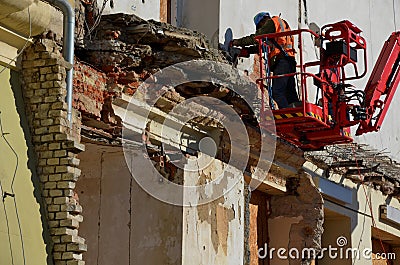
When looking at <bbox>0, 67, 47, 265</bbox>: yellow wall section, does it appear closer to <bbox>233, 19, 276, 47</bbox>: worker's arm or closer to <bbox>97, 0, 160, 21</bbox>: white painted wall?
<bbox>97, 0, 160, 21</bbox>: white painted wall

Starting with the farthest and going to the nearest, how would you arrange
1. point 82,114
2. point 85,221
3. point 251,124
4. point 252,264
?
point 252,264 < point 251,124 < point 85,221 < point 82,114

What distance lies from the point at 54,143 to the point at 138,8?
140 inches

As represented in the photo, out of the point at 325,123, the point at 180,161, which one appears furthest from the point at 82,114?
the point at 325,123

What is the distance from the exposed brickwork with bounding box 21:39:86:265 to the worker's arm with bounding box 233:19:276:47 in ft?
15.5

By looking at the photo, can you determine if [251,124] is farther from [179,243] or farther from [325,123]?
[179,243]

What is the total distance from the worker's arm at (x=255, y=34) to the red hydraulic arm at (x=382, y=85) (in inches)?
78.0

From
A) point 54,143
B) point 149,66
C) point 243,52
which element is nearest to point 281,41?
point 243,52

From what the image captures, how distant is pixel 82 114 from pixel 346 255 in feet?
25.2

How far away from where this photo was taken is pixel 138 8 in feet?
41.8

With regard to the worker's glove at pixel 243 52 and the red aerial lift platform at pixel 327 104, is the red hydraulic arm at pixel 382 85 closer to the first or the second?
the red aerial lift platform at pixel 327 104

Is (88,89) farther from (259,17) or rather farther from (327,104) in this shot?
(327,104)

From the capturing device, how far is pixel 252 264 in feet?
49.0

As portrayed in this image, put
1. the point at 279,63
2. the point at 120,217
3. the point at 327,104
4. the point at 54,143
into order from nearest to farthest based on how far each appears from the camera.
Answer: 1. the point at 54,143
2. the point at 120,217
3. the point at 279,63
4. the point at 327,104

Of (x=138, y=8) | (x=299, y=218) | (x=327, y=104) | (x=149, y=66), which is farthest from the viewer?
(x=299, y=218)
